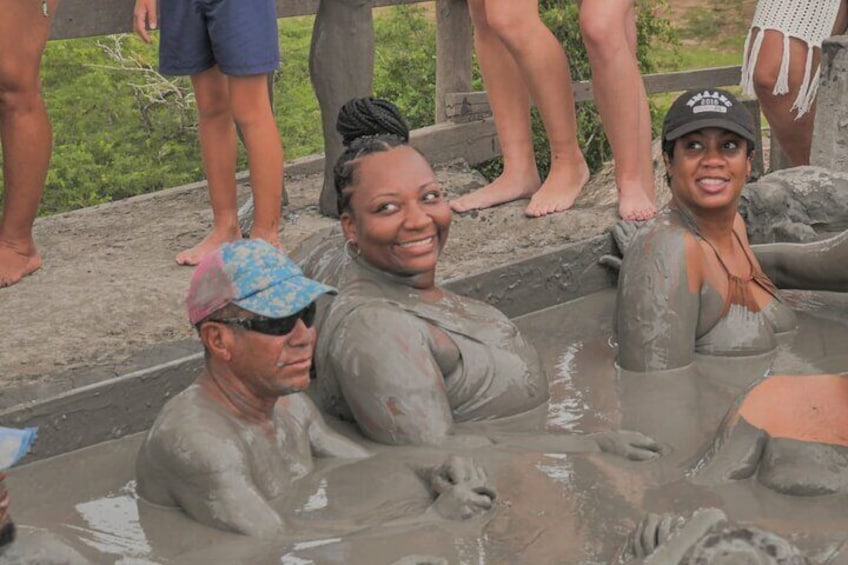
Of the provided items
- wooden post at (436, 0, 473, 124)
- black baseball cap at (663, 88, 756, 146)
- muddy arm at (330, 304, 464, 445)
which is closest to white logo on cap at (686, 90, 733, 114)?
black baseball cap at (663, 88, 756, 146)

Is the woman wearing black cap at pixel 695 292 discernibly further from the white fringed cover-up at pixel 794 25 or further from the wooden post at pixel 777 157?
the wooden post at pixel 777 157

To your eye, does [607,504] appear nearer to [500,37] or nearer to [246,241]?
[246,241]

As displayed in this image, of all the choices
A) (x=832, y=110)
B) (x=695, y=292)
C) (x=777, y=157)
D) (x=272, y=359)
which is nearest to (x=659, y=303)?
(x=695, y=292)

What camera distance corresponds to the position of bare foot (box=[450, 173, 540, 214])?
22.3ft

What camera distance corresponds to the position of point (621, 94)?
646 centimetres

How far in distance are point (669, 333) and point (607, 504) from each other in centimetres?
107

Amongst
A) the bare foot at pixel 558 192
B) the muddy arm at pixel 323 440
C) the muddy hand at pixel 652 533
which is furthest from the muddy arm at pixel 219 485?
the bare foot at pixel 558 192

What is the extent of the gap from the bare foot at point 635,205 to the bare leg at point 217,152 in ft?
5.27

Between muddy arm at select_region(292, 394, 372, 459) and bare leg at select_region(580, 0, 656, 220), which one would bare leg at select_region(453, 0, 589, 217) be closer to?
bare leg at select_region(580, 0, 656, 220)

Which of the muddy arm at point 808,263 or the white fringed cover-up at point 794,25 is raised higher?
the white fringed cover-up at point 794,25

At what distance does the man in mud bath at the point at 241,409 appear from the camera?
13.1 feet

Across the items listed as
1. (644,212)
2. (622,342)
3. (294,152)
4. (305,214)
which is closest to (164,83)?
(294,152)

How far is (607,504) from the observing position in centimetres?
420

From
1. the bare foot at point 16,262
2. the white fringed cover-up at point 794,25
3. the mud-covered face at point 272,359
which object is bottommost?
the bare foot at point 16,262
